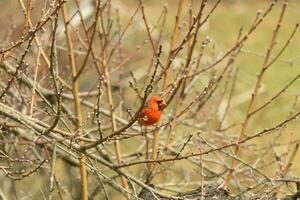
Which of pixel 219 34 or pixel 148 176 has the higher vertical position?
pixel 219 34

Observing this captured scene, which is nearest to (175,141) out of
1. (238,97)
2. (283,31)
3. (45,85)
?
(45,85)

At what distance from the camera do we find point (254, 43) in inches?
913

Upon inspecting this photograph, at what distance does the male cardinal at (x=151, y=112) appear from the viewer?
342 cm

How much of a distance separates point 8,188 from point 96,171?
166 inches

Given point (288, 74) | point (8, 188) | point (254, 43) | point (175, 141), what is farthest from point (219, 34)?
point (175, 141)

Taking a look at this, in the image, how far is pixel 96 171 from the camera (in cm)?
353

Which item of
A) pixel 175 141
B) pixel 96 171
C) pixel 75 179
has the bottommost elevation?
pixel 96 171

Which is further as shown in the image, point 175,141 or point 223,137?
point 223,137

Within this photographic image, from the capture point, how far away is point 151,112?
11.4ft

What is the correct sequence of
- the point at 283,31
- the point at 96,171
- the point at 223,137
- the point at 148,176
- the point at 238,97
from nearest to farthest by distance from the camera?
the point at 96,171 → the point at 148,176 → the point at 223,137 → the point at 238,97 → the point at 283,31

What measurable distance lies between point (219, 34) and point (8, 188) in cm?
1742

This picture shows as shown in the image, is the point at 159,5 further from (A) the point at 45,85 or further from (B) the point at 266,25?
(A) the point at 45,85

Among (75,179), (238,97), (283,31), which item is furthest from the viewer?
(283,31)

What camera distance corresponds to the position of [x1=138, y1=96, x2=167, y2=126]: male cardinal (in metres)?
3.42
